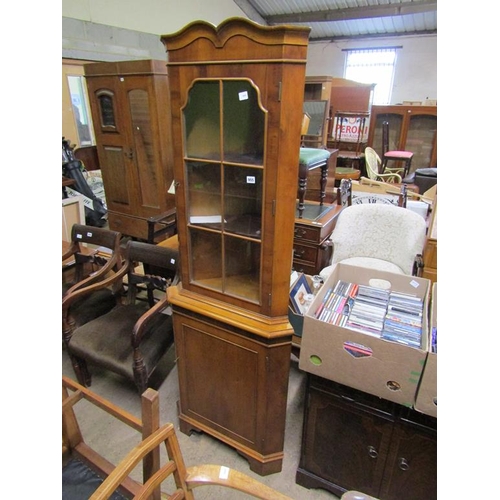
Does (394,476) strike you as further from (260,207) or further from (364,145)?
(364,145)

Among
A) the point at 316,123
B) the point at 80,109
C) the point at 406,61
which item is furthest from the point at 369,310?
the point at 406,61

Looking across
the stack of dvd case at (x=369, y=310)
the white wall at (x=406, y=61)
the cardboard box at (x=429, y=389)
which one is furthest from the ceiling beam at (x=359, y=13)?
the cardboard box at (x=429, y=389)

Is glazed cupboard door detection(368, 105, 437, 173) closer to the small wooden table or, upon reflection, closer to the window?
the window

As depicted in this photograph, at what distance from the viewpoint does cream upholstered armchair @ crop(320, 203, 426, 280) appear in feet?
7.14

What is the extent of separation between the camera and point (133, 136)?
2.71 metres

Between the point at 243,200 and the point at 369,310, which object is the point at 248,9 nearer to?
the point at 243,200

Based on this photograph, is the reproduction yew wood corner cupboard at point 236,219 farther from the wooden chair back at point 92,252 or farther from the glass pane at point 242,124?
the wooden chair back at point 92,252

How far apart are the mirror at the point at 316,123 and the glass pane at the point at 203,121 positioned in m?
2.35

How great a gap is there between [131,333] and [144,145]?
1.60 metres

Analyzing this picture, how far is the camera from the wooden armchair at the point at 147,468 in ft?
2.56

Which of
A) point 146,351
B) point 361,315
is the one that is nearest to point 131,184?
point 146,351

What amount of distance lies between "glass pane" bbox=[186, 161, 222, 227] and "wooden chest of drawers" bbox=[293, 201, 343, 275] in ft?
4.47

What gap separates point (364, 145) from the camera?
5.96m
